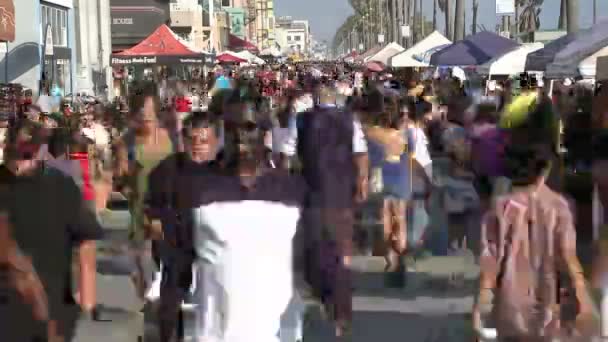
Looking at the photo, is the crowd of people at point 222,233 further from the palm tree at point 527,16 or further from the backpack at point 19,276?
the palm tree at point 527,16

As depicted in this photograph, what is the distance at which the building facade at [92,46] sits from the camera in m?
37.3

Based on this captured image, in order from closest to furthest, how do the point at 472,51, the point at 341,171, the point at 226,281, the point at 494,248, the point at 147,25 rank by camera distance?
the point at 226,281 → the point at 494,248 → the point at 341,171 → the point at 472,51 → the point at 147,25

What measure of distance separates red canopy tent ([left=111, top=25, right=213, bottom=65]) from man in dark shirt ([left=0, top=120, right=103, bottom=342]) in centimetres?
2272

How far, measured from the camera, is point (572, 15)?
22.1 m

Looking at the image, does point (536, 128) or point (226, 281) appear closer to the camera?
point (226, 281)

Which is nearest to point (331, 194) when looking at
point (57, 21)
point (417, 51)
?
point (417, 51)

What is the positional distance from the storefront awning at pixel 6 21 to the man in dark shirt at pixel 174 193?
16641mm

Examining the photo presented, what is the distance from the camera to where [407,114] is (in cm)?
1044

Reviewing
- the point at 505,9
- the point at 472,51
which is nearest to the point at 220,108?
the point at 472,51

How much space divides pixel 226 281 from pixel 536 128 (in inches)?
64.2

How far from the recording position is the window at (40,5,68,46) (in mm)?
33406

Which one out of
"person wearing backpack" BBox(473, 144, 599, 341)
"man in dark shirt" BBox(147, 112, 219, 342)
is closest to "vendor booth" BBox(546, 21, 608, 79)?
"man in dark shirt" BBox(147, 112, 219, 342)

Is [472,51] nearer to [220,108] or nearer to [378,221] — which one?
[378,221]

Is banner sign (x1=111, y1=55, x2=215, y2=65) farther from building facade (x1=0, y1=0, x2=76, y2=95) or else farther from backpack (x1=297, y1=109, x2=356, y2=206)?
backpack (x1=297, y1=109, x2=356, y2=206)
